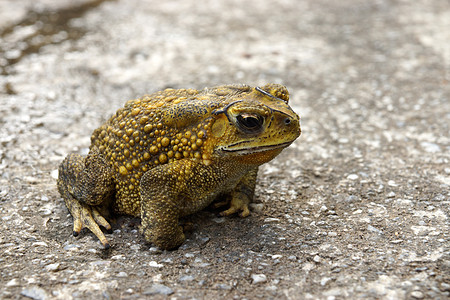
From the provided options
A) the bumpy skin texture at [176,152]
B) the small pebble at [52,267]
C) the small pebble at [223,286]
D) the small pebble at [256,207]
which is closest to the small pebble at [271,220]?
the small pebble at [256,207]

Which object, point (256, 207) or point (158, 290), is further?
point (256, 207)

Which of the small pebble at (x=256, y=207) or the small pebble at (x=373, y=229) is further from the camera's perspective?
the small pebble at (x=256, y=207)

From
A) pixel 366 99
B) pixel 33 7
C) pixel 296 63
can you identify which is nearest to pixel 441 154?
pixel 366 99

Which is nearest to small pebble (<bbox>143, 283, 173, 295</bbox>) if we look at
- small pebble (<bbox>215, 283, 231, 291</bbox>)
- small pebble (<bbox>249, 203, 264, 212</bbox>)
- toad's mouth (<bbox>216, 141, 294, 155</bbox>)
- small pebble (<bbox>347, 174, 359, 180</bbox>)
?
small pebble (<bbox>215, 283, 231, 291</bbox>)

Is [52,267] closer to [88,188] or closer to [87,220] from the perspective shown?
[87,220]

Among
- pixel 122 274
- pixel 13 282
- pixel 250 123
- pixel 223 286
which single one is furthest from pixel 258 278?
pixel 13 282

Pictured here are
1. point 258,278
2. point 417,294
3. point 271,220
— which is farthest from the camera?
point 271,220

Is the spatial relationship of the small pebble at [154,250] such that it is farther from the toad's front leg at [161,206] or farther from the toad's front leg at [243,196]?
the toad's front leg at [243,196]
